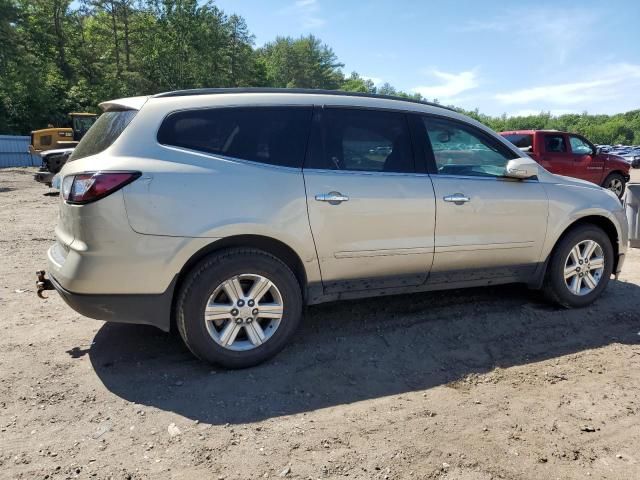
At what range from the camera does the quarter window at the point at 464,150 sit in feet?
13.8

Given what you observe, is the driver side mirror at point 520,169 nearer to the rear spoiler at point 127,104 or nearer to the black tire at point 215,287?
the black tire at point 215,287

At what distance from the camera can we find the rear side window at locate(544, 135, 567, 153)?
12.4m

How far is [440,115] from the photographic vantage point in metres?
4.27

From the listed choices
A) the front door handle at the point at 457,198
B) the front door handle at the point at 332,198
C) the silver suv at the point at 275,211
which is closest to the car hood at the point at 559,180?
the silver suv at the point at 275,211

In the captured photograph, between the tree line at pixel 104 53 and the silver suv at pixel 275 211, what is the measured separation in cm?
3732

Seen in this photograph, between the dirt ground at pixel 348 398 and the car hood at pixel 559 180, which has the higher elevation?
the car hood at pixel 559 180

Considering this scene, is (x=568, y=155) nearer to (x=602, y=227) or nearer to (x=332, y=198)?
(x=602, y=227)

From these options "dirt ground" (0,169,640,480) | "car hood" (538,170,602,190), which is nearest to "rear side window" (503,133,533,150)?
"car hood" (538,170,602,190)

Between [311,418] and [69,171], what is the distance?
2.23m

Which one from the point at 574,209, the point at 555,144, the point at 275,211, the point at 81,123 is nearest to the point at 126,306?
the point at 275,211

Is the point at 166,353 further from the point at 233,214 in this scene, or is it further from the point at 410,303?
the point at 410,303

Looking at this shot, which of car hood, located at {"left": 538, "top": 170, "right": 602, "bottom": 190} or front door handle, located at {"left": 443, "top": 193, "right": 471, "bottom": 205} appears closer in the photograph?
front door handle, located at {"left": 443, "top": 193, "right": 471, "bottom": 205}

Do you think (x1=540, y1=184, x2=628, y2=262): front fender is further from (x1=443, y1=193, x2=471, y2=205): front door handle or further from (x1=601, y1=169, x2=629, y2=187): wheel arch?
(x1=601, y1=169, x2=629, y2=187): wheel arch

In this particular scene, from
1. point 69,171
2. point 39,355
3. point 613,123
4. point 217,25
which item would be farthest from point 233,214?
point 613,123
